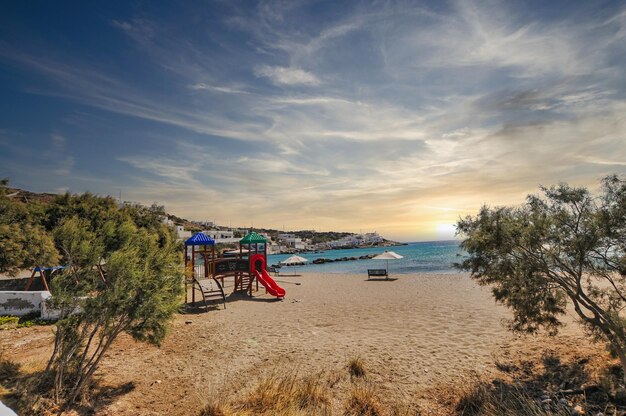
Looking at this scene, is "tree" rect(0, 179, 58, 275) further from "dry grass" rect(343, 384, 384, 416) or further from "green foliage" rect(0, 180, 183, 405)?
"dry grass" rect(343, 384, 384, 416)

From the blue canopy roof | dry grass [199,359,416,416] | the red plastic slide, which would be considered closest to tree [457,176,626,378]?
dry grass [199,359,416,416]

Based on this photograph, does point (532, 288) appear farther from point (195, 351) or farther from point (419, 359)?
point (195, 351)

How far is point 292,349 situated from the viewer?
9938 mm

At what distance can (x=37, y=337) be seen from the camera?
1026 cm

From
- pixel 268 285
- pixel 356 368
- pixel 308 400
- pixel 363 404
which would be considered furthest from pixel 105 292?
pixel 268 285

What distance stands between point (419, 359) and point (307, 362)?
125 inches

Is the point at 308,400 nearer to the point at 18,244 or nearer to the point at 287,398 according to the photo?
the point at 287,398

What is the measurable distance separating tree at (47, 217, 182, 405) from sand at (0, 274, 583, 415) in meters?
1.23

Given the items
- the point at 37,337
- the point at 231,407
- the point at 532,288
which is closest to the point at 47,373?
the point at 231,407

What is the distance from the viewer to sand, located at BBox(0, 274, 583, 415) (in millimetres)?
7504

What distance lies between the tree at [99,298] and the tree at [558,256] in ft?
24.9

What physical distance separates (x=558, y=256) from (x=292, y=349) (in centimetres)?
757

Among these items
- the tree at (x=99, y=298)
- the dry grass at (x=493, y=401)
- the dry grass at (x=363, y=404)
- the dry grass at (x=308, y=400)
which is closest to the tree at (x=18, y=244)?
the tree at (x=99, y=298)

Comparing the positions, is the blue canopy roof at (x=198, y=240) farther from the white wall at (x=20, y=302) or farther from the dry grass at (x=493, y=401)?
the dry grass at (x=493, y=401)
